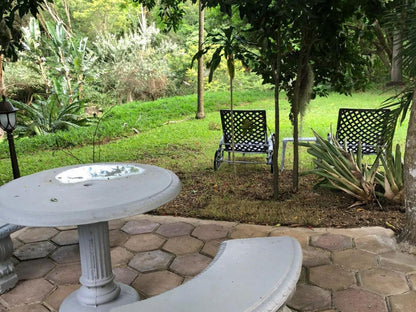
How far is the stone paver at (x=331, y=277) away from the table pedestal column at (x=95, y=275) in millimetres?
1153

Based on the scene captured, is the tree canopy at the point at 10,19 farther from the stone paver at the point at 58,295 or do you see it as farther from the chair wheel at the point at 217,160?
the chair wheel at the point at 217,160

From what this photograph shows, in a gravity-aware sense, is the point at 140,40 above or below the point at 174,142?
above

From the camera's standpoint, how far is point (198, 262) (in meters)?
2.59

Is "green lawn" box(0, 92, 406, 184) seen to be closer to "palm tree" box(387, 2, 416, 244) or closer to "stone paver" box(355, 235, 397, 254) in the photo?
"palm tree" box(387, 2, 416, 244)

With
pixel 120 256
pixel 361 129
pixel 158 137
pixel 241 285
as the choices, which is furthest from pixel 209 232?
pixel 158 137

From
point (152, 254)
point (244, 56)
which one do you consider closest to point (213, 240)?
point (152, 254)

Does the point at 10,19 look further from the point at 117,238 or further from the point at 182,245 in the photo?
the point at 182,245

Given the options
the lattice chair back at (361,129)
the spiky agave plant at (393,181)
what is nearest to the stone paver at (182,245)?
the spiky agave plant at (393,181)

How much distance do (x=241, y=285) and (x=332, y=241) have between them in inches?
61.5

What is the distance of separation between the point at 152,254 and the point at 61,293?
673mm

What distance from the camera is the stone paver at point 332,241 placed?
8.90 ft

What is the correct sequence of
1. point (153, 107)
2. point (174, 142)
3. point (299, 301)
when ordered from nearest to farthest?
point (299, 301)
point (174, 142)
point (153, 107)

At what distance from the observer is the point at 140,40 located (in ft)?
51.4

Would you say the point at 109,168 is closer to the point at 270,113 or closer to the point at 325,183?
the point at 325,183
